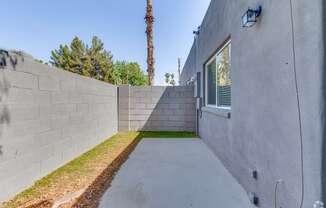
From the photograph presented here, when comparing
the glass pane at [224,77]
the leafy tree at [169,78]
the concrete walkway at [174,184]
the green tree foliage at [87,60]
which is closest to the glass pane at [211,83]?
→ the glass pane at [224,77]

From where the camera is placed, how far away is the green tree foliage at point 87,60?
27531 millimetres

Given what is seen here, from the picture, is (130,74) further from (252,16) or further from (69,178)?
(252,16)

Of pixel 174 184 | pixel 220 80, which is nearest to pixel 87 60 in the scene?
pixel 220 80

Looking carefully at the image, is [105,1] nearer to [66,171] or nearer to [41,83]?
[41,83]

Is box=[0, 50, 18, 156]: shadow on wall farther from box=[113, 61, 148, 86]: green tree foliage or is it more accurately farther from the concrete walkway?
box=[113, 61, 148, 86]: green tree foliage

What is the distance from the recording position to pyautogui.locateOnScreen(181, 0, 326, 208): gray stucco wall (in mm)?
1511

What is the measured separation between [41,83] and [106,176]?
192cm

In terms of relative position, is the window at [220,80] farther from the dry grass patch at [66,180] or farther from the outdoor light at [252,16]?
the dry grass patch at [66,180]

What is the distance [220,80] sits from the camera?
497 cm

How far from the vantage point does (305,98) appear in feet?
5.29

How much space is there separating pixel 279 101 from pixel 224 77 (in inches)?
104

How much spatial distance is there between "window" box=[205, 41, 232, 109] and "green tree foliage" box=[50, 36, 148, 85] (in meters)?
24.1

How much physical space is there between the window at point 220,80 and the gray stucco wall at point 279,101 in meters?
0.75

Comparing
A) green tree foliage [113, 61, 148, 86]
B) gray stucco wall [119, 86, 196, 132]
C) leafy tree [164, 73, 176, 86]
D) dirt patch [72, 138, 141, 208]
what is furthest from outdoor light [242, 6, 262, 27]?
leafy tree [164, 73, 176, 86]
